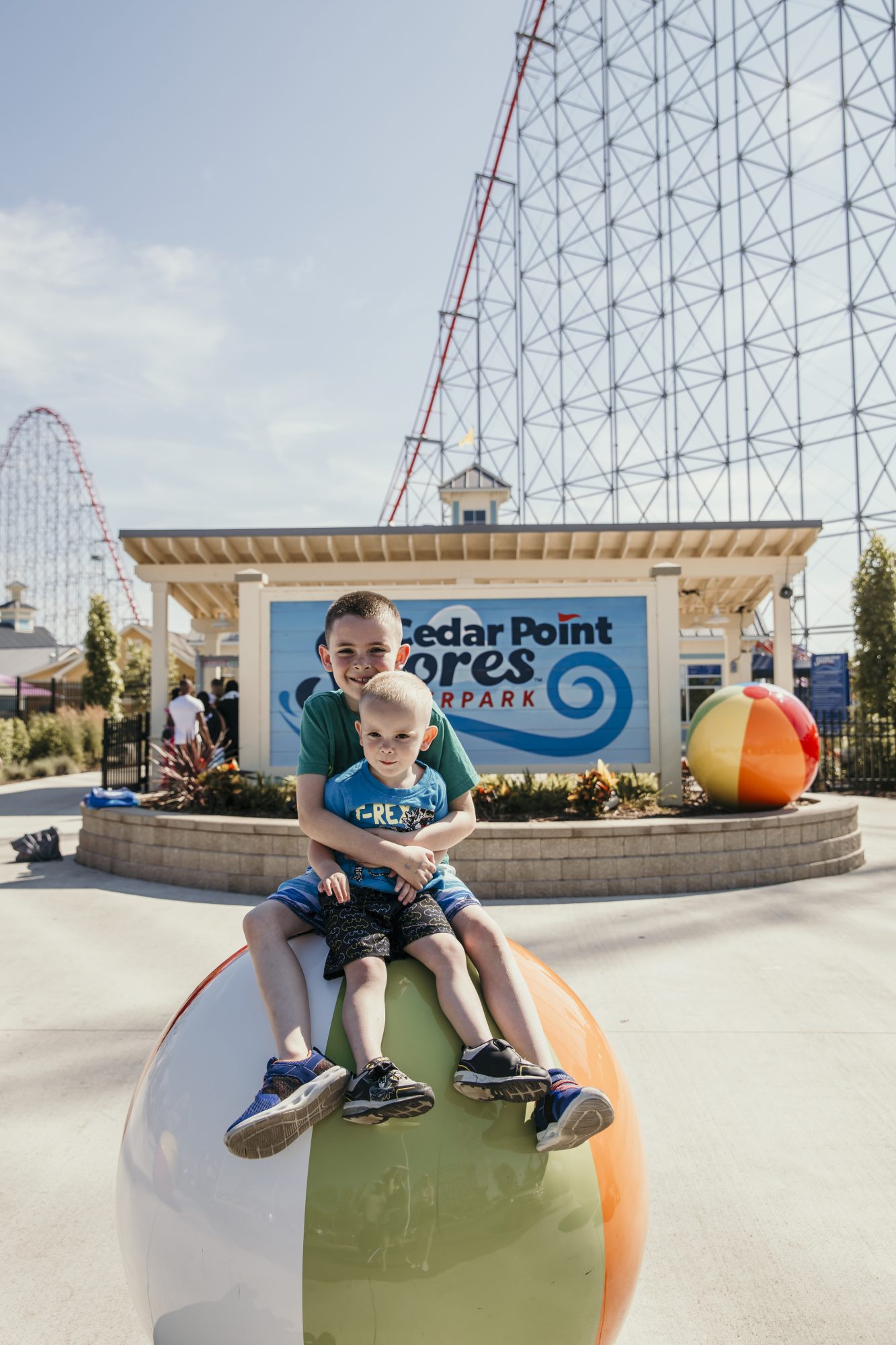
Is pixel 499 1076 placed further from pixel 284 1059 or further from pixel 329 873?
pixel 329 873

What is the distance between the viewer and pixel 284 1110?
167cm

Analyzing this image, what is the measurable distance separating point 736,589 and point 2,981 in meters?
17.1

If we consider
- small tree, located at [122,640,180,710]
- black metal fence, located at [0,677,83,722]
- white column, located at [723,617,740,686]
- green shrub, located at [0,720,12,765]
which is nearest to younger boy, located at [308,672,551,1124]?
white column, located at [723,617,740,686]

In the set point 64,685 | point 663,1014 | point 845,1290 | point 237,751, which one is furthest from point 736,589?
A: point 64,685

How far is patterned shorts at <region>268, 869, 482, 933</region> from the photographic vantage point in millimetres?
2195

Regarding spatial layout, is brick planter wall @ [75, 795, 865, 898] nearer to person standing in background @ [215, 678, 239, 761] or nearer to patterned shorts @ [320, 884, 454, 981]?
person standing in background @ [215, 678, 239, 761]

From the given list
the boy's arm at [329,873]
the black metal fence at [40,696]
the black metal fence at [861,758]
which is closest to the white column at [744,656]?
the black metal fence at [861,758]

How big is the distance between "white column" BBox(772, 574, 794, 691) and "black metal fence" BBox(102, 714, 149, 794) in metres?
11.4

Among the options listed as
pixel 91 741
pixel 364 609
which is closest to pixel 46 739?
pixel 91 741

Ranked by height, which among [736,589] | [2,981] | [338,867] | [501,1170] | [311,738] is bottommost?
[2,981]

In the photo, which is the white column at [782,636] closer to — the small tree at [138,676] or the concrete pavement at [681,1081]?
the concrete pavement at [681,1081]

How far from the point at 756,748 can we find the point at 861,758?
1026 centimetres

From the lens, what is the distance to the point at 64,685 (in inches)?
1822

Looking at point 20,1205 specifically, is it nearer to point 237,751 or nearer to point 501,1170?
point 501,1170
